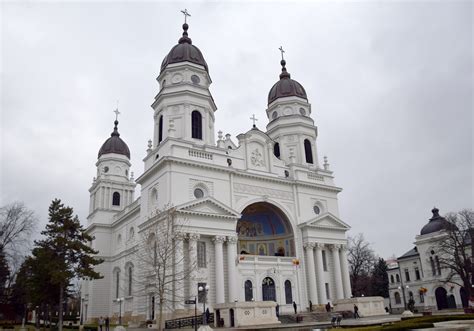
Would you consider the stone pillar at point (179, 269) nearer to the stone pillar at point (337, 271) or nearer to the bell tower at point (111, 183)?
the stone pillar at point (337, 271)

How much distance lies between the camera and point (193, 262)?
98.8ft

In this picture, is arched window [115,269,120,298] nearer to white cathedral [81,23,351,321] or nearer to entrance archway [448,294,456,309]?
white cathedral [81,23,351,321]

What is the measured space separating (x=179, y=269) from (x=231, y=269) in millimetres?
4666

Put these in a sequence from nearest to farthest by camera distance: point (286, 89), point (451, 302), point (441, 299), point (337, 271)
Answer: point (337, 271) < point (286, 89) < point (451, 302) < point (441, 299)

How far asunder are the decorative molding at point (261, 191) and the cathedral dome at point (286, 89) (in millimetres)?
12788

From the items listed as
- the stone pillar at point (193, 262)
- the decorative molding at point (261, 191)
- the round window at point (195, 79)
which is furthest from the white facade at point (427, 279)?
the round window at point (195, 79)

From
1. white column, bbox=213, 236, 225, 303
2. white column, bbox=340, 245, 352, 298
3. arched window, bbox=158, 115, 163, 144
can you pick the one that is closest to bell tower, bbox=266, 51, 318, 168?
white column, bbox=340, 245, 352, 298

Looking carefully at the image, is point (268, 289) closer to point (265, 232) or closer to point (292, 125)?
point (265, 232)

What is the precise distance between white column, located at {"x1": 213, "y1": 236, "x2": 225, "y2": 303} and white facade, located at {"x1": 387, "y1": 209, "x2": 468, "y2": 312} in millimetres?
30626

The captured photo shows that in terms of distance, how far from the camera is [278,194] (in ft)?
129

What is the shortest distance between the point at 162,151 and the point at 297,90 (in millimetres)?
19902

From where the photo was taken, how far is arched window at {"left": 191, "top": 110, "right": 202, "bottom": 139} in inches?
1491

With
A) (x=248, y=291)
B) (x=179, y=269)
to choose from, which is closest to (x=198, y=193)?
(x=179, y=269)

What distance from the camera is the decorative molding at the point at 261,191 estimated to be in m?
37.0
